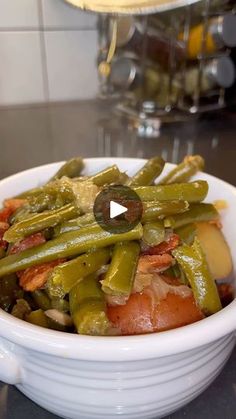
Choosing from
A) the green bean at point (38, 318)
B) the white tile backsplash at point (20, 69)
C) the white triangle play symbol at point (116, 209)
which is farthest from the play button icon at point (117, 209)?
the white tile backsplash at point (20, 69)

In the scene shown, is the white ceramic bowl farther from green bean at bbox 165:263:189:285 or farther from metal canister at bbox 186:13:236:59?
metal canister at bbox 186:13:236:59

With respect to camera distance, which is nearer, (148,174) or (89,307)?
(89,307)

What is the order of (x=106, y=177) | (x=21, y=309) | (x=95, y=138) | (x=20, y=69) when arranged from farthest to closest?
(x=20, y=69) → (x=95, y=138) → (x=106, y=177) → (x=21, y=309)

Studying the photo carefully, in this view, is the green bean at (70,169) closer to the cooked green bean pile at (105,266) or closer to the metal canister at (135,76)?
the cooked green bean pile at (105,266)

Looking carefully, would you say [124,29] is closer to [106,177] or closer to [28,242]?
[106,177]

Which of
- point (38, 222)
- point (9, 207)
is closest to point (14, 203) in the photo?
point (9, 207)

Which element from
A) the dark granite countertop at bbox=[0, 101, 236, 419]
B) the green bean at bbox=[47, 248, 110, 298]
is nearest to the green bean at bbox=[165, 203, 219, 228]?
the green bean at bbox=[47, 248, 110, 298]

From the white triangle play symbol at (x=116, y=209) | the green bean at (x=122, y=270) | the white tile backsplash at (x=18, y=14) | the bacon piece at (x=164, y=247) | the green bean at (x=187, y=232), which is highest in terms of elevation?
the white tile backsplash at (x=18, y=14)

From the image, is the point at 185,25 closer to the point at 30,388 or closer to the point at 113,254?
the point at 113,254
